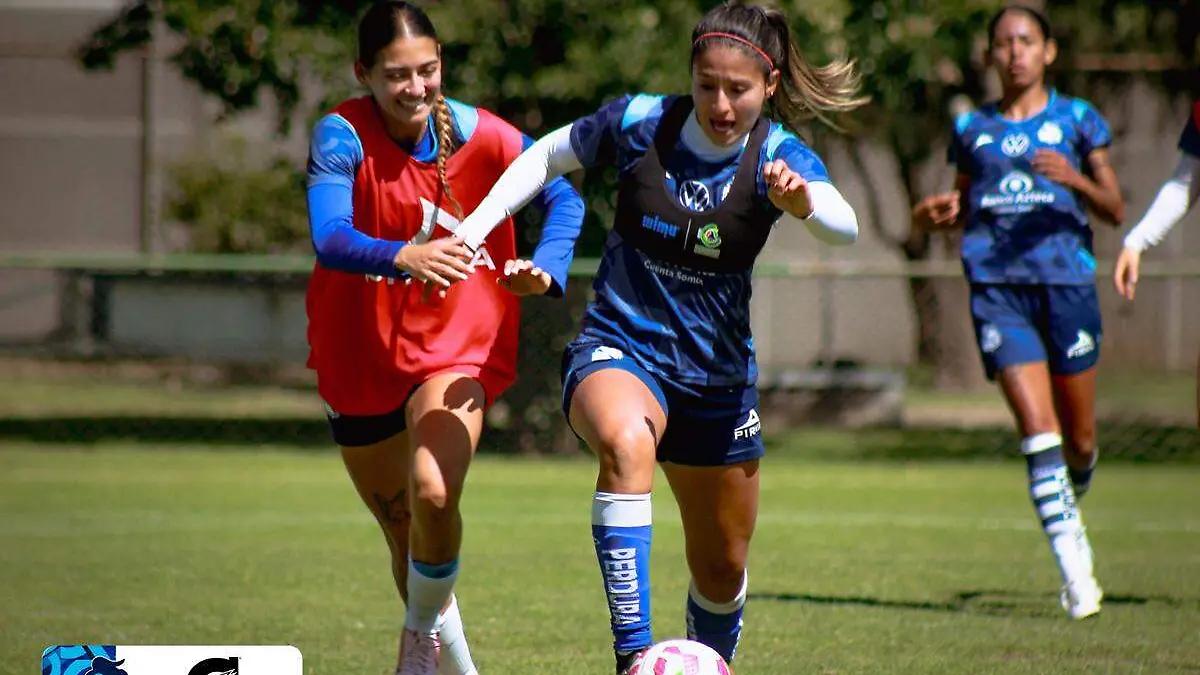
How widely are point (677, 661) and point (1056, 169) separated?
3634 millimetres

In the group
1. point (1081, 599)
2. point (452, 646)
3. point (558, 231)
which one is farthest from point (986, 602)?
point (558, 231)

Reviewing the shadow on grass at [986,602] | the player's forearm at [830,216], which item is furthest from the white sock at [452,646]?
the shadow on grass at [986,602]

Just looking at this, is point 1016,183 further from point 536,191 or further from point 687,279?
point 536,191

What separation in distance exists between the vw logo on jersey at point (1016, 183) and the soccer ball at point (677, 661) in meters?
3.67

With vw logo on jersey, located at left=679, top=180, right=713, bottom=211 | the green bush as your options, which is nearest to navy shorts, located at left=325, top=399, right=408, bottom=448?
vw logo on jersey, located at left=679, top=180, right=713, bottom=211

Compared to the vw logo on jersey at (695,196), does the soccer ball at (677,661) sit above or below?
below

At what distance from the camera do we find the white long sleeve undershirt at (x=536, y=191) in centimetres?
459

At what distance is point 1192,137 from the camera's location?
22.1 feet

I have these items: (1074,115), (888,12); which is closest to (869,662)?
(1074,115)

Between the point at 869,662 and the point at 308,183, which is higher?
the point at 308,183

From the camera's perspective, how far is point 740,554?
495cm

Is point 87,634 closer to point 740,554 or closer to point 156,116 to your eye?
point 740,554

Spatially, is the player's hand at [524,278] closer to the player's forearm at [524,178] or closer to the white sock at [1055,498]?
the player's forearm at [524,178]

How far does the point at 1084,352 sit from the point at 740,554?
9.79ft
